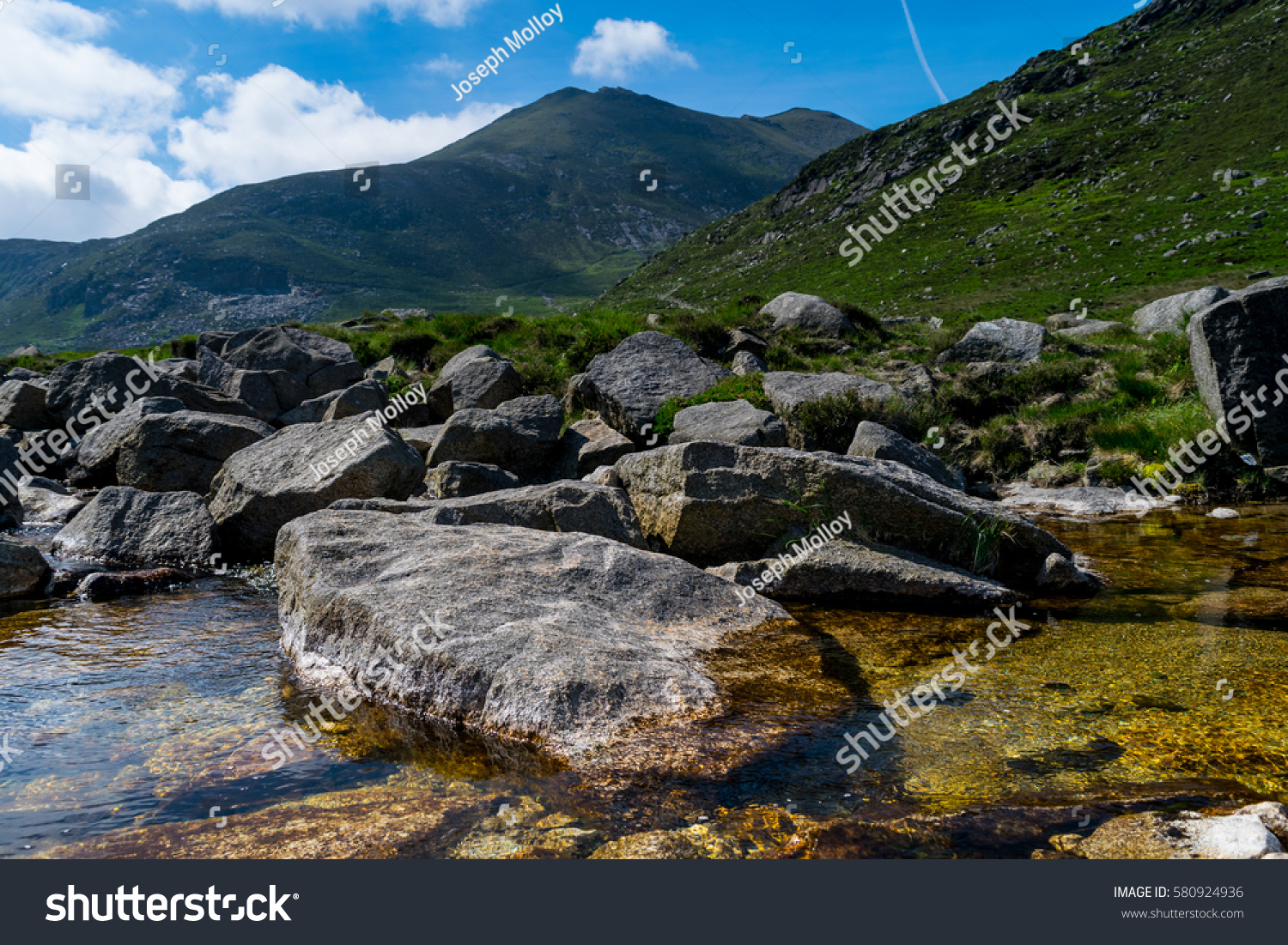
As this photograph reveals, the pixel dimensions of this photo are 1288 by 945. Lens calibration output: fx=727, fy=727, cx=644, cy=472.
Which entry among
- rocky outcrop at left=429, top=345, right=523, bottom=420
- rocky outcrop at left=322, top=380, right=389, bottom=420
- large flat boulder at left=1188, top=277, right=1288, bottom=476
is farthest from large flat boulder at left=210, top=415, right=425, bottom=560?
large flat boulder at left=1188, top=277, right=1288, bottom=476

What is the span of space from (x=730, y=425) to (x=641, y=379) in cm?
358

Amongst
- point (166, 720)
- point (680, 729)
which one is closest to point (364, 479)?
point (166, 720)

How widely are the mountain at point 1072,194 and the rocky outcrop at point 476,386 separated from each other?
57.0 feet

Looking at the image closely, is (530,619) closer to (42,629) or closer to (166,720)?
(166,720)

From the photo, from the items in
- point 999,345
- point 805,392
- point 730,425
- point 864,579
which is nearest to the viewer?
point 864,579

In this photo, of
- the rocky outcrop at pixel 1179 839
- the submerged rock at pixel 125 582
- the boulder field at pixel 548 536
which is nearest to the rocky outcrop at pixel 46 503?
the boulder field at pixel 548 536

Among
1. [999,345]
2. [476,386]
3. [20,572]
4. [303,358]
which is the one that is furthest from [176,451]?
[999,345]

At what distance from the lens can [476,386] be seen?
1777 centimetres

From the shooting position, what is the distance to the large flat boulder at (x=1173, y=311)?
21.8m

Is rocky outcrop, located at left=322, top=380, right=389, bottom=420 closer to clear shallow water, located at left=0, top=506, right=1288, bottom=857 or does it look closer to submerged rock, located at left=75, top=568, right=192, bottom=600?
submerged rock, located at left=75, top=568, right=192, bottom=600

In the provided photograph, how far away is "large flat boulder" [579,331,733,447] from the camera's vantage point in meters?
15.7

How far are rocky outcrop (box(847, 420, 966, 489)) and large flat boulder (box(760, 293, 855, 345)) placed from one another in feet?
36.1

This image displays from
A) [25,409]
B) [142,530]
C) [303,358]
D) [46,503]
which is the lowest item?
[142,530]

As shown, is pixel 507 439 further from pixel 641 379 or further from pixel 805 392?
pixel 805 392
